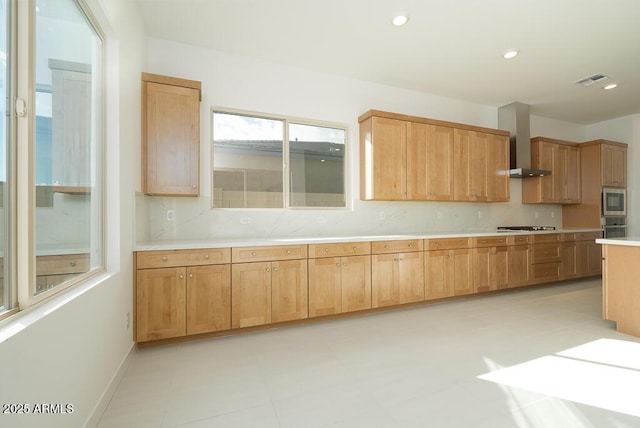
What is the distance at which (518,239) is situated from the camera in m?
4.09

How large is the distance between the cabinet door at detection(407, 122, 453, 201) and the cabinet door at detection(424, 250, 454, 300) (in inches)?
30.8

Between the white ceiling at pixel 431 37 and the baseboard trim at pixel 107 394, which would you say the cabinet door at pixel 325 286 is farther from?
the white ceiling at pixel 431 37

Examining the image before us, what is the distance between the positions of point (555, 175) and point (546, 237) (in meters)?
1.38

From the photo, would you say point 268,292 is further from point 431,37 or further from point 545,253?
point 545,253

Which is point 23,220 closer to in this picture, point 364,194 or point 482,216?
point 364,194

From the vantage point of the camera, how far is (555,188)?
491cm

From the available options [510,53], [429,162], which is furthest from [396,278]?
[510,53]

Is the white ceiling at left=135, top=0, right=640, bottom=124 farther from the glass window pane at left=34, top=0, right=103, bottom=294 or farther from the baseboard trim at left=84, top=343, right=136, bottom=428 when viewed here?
the baseboard trim at left=84, top=343, right=136, bottom=428

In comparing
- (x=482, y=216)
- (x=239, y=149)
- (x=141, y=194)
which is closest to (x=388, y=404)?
(x=141, y=194)

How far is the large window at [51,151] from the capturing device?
1.02 meters

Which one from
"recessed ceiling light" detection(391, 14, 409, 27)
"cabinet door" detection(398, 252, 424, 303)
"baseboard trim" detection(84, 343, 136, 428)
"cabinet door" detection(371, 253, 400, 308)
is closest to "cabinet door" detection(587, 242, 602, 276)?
"cabinet door" detection(398, 252, 424, 303)

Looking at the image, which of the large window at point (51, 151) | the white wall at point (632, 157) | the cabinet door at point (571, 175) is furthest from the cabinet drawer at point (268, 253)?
the white wall at point (632, 157)

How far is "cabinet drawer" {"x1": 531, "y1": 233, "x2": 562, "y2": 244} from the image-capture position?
4233mm

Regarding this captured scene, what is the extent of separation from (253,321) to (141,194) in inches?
61.8
